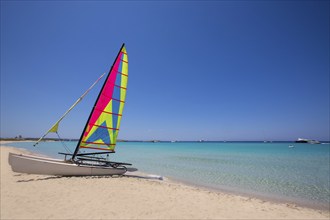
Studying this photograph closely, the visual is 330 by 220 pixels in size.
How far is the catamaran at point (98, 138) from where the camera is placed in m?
11.9

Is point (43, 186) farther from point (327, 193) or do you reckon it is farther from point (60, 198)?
point (327, 193)

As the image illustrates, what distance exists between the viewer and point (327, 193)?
11648 mm

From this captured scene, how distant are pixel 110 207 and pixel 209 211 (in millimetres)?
3763

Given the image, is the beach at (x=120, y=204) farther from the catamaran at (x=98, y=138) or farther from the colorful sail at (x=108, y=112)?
the colorful sail at (x=108, y=112)

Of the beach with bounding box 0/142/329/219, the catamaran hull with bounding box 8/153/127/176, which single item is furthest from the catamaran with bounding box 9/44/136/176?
the beach with bounding box 0/142/329/219

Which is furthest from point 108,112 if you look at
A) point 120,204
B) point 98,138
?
point 120,204

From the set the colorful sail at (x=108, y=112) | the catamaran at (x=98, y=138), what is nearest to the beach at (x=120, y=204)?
the catamaran at (x=98, y=138)

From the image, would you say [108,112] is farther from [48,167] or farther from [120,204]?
[120,204]

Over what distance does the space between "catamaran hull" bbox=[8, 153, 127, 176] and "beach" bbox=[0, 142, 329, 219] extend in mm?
1168

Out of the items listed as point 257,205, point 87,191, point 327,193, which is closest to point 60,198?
point 87,191

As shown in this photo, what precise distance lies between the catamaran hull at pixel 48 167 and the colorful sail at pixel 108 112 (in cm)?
155

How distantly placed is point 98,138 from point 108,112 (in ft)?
6.61

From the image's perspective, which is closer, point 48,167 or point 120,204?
point 120,204

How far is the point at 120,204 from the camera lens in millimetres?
7773
